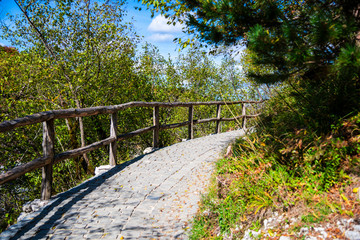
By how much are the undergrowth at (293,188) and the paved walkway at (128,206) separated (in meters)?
0.50

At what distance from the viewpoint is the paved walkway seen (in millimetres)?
3221

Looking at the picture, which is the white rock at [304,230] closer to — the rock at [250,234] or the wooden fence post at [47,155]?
the rock at [250,234]

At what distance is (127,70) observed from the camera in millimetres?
12797

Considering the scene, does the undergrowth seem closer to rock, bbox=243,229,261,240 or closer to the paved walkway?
rock, bbox=243,229,261,240

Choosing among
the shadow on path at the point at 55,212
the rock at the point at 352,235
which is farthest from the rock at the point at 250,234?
the shadow on path at the point at 55,212

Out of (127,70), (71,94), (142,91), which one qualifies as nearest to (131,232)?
(71,94)

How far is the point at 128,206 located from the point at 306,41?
3288mm

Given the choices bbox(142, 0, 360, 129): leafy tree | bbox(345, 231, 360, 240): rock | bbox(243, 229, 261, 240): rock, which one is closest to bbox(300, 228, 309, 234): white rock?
bbox(345, 231, 360, 240): rock

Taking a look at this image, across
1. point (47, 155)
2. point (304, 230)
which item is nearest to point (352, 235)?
point (304, 230)

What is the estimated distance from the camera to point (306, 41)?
2672 millimetres

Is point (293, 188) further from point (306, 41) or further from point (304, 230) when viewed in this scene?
point (306, 41)

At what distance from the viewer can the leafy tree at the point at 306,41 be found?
2.31m

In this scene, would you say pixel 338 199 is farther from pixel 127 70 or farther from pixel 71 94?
pixel 127 70

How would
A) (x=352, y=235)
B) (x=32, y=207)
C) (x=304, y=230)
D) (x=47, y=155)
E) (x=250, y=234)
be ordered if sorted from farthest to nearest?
(x=47, y=155) < (x=32, y=207) < (x=250, y=234) < (x=304, y=230) < (x=352, y=235)
